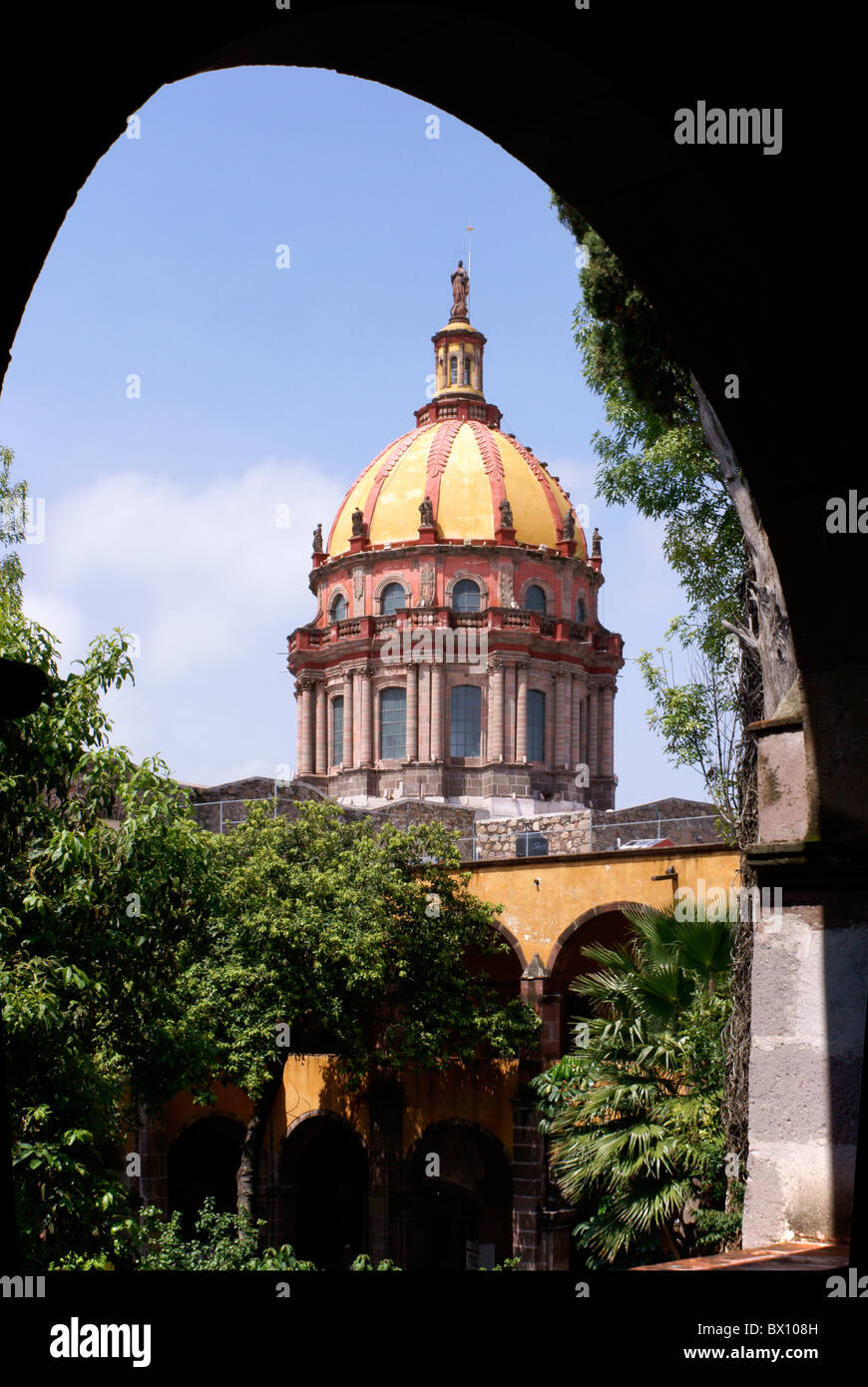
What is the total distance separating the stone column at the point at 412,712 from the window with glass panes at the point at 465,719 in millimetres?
1019

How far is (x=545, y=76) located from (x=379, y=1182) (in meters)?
21.5

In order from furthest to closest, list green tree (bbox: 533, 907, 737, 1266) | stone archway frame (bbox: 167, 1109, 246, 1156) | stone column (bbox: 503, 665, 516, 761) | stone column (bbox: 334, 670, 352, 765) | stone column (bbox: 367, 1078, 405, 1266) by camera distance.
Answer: stone column (bbox: 334, 670, 352, 765)
stone column (bbox: 503, 665, 516, 761)
stone archway frame (bbox: 167, 1109, 246, 1156)
stone column (bbox: 367, 1078, 405, 1266)
green tree (bbox: 533, 907, 737, 1266)

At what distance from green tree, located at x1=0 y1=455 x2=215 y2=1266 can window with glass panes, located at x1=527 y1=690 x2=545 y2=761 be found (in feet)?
104

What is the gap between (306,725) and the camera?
4406 centimetres

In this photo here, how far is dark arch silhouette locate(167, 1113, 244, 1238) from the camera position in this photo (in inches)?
993

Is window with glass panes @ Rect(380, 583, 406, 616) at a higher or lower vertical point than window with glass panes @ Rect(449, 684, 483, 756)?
higher

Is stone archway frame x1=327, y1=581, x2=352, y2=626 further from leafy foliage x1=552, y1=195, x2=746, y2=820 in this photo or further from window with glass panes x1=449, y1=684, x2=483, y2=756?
leafy foliage x1=552, y1=195, x2=746, y2=820

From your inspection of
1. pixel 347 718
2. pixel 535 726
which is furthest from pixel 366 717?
pixel 535 726

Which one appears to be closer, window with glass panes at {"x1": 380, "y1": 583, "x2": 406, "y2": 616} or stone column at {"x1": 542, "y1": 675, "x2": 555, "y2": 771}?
stone column at {"x1": 542, "y1": 675, "x2": 555, "y2": 771}

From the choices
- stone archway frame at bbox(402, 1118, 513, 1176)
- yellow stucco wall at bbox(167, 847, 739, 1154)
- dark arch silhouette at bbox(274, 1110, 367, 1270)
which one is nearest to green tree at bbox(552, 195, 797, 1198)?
yellow stucco wall at bbox(167, 847, 739, 1154)

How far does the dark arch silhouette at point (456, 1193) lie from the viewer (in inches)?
866

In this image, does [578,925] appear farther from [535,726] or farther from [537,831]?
[535,726]

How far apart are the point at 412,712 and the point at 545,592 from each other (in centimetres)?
550
